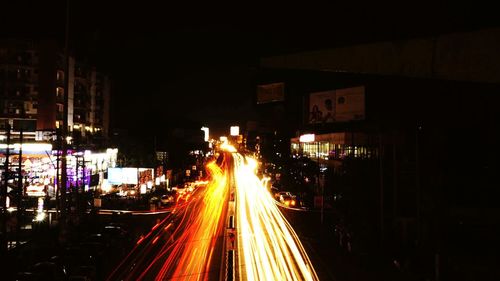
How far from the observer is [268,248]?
1802 centimetres

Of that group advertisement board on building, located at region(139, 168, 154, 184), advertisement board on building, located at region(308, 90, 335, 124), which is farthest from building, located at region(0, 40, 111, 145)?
advertisement board on building, located at region(308, 90, 335, 124)

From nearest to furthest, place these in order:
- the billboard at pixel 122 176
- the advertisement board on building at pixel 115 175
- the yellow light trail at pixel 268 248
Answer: the yellow light trail at pixel 268 248
the billboard at pixel 122 176
the advertisement board on building at pixel 115 175

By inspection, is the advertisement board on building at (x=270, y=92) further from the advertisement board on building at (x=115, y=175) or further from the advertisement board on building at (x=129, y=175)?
the advertisement board on building at (x=115, y=175)

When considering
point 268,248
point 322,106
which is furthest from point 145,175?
point 268,248

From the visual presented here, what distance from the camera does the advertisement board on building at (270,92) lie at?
1034 inches

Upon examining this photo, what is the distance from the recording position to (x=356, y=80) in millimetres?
22953

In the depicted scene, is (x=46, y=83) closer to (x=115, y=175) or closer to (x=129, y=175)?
(x=115, y=175)

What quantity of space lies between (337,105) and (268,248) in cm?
1083

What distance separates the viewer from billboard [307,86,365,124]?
23.4 meters

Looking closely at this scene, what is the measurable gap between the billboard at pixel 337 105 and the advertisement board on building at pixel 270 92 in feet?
6.16

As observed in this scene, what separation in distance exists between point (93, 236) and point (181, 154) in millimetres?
42967

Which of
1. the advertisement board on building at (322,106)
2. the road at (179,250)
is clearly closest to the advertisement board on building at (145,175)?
the road at (179,250)

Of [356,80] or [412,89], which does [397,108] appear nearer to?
[412,89]

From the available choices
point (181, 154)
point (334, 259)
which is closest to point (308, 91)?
point (334, 259)
